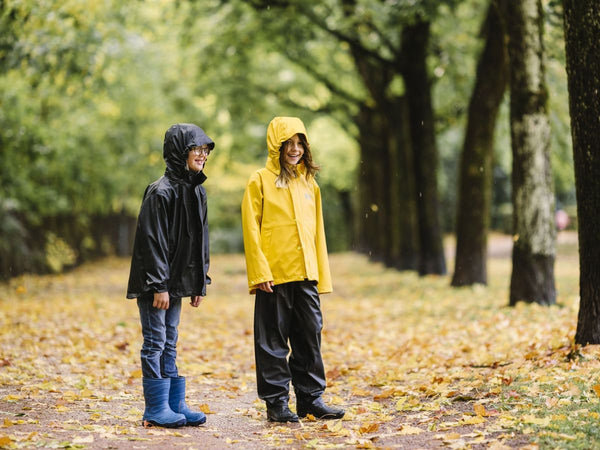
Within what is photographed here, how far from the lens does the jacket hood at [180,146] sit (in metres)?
5.53

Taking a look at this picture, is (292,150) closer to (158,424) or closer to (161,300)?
(161,300)

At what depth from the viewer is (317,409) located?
5.88 metres

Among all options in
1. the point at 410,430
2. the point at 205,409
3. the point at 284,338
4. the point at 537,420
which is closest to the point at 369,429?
the point at 410,430

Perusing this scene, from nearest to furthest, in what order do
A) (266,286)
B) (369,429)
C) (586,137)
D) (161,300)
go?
(161,300) < (369,429) < (266,286) < (586,137)

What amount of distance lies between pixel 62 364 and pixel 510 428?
503 cm

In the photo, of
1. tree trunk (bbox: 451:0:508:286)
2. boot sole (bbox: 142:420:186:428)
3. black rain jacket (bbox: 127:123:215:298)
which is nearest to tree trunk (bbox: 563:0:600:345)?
black rain jacket (bbox: 127:123:215:298)

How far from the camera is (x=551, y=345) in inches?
308

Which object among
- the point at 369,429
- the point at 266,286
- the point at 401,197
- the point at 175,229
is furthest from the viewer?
the point at 401,197

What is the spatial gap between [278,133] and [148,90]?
22.8m

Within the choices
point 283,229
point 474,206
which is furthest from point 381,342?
point 474,206

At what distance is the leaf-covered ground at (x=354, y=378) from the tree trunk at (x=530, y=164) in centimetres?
50

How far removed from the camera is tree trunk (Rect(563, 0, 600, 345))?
6.85 metres

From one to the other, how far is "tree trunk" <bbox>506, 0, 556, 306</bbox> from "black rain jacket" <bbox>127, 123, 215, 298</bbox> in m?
6.86

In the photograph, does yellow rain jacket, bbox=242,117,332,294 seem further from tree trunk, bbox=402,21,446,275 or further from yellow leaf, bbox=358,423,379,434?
tree trunk, bbox=402,21,446,275
